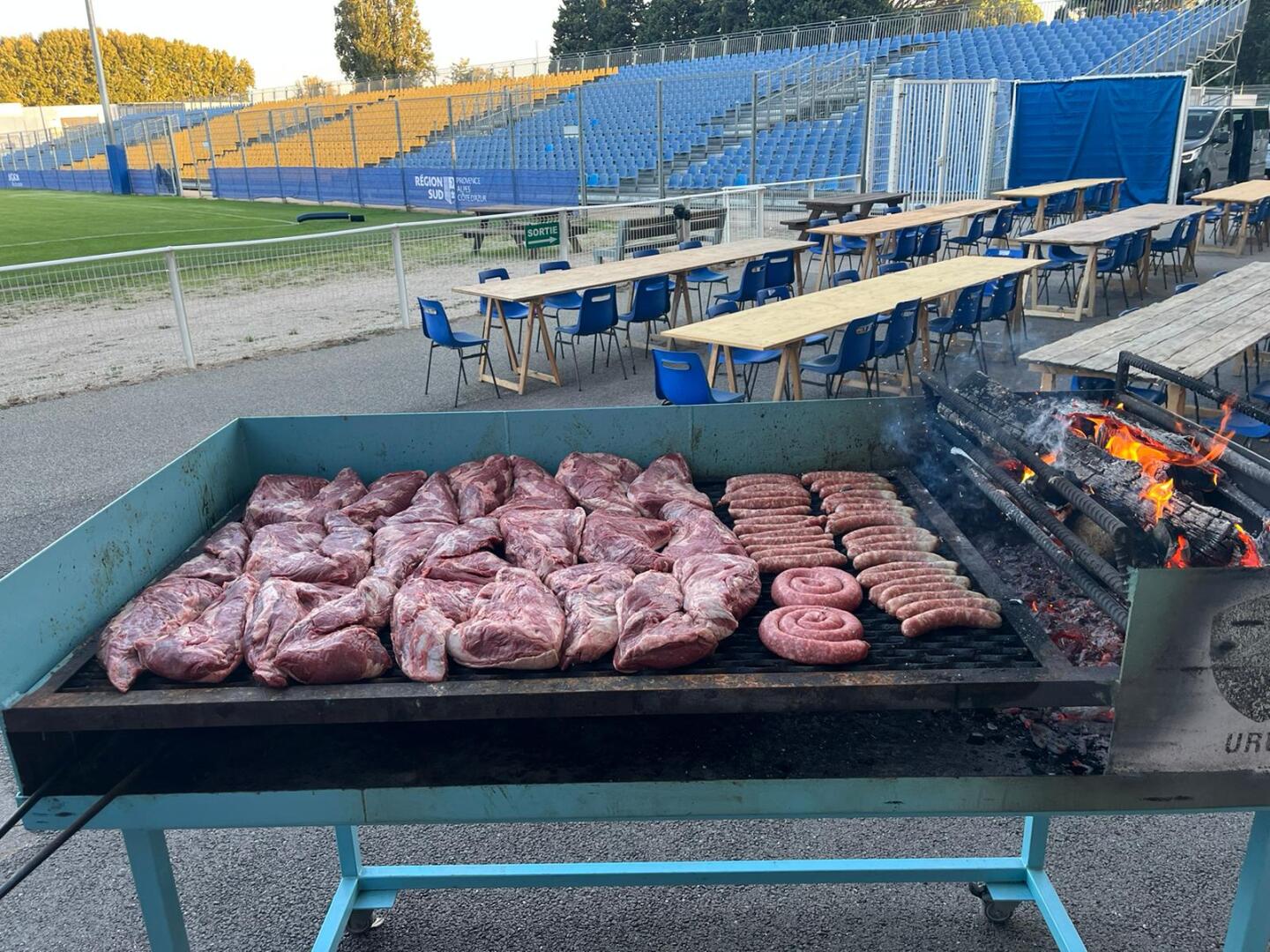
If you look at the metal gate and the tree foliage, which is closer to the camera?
the metal gate

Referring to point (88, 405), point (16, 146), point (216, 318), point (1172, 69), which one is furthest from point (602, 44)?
point (88, 405)

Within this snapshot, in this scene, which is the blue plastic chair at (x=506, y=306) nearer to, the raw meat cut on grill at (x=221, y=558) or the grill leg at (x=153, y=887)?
the raw meat cut on grill at (x=221, y=558)

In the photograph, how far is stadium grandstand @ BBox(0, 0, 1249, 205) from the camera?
22625mm

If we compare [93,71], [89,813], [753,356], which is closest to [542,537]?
[89,813]

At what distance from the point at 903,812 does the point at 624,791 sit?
0.65m

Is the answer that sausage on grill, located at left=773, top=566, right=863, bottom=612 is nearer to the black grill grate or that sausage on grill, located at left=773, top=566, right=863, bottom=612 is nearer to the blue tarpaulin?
the black grill grate

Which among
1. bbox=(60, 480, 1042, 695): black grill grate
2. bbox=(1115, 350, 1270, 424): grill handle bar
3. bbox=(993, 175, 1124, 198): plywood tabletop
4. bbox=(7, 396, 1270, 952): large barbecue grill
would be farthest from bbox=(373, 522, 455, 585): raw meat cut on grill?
bbox=(993, 175, 1124, 198): plywood tabletop

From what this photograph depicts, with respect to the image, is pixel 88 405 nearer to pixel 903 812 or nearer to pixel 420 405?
pixel 420 405

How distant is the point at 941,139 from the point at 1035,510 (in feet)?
55.3

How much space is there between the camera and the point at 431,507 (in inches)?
129

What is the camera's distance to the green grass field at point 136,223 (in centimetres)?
2012

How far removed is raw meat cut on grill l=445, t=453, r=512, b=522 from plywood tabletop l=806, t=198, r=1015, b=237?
349 inches

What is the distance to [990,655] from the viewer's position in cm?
231

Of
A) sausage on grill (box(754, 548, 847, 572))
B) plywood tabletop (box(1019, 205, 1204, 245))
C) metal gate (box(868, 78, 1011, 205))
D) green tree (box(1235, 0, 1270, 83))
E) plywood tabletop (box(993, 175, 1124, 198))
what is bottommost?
sausage on grill (box(754, 548, 847, 572))
